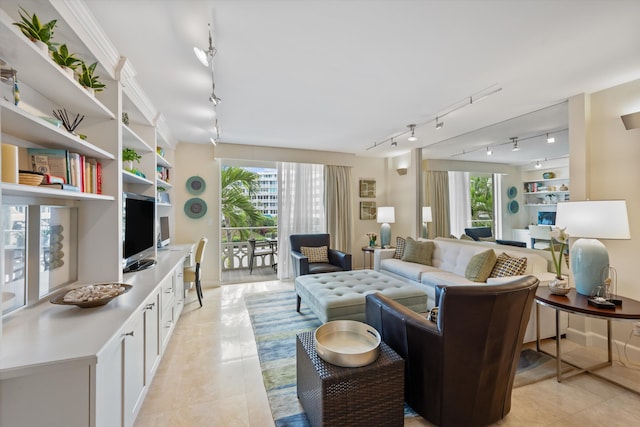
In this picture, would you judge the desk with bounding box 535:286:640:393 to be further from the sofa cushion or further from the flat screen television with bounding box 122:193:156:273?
the flat screen television with bounding box 122:193:156:273

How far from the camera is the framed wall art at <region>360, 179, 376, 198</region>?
5801 mm

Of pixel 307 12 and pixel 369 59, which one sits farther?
pixel 369 59

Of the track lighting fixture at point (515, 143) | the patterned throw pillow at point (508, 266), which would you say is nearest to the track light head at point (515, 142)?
the track lighting fixture at point (515, 143)

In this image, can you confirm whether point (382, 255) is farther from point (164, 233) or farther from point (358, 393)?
point (164, 233)

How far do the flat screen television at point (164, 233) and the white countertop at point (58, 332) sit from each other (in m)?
2.23

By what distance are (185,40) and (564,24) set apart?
245 centimetres

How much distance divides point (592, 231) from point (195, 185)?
4.94 meters

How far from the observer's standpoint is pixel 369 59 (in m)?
2.12

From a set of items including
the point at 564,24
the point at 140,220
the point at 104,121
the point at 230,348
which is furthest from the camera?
A: the point at 140,220

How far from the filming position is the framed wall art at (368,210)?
228 inches

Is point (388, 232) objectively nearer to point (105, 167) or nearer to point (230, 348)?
point (230, 348)

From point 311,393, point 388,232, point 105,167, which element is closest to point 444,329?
point 311,393

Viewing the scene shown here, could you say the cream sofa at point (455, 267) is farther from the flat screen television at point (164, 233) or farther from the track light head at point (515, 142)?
the flat screen television at point (164, 233)

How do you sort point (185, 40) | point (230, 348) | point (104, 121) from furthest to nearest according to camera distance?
point (230, 348) → point (104, 121) → point (185, 40)
